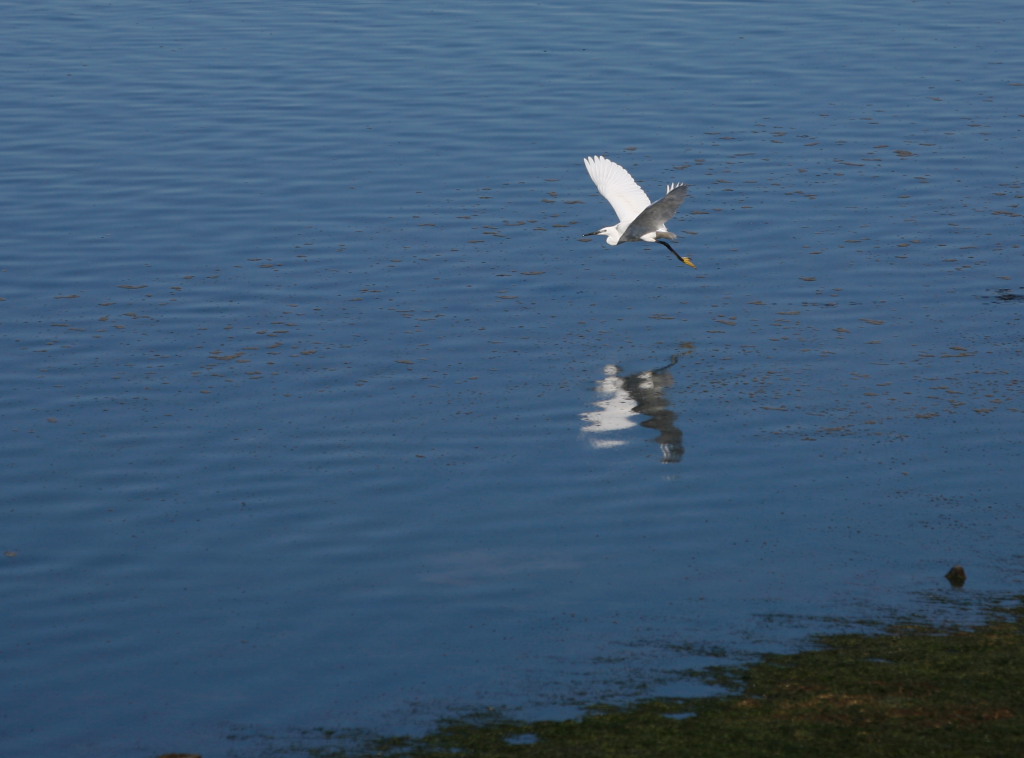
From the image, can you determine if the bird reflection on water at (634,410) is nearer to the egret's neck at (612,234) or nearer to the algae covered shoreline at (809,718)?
the egret's neck at (612,234)

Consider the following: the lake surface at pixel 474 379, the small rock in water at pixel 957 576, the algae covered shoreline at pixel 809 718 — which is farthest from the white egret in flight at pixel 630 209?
the algae covered shoreline at pixel 809 718

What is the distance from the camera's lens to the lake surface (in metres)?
11.4

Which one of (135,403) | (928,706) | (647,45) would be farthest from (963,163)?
(928,706)

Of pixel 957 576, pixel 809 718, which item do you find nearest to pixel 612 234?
pixel 957 576

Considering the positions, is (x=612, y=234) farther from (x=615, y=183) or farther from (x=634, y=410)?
(x=634, y=410)

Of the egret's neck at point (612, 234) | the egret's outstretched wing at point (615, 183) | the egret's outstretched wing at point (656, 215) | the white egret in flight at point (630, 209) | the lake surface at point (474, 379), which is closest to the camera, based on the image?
the lake surface at point (474, 379)

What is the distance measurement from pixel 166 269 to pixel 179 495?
690 centimetres

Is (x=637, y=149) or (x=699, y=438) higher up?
(x=637, y=149)

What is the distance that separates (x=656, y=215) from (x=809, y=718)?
9.82 m

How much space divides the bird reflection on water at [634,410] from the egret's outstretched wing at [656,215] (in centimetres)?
183

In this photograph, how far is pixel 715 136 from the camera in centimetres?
2597

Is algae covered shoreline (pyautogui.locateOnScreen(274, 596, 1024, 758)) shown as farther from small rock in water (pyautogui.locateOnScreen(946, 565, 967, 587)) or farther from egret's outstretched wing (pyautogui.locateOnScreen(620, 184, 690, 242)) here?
egret's outstretched wing (pyautogui.locateOnScreen(620, 184, 690, 242))

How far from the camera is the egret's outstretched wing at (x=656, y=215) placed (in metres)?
17.3

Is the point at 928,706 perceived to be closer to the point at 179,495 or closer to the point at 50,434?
the point at 179,495
